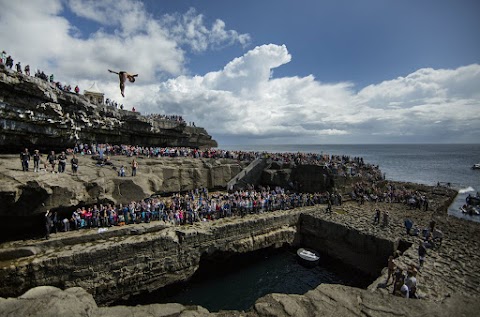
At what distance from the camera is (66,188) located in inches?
568

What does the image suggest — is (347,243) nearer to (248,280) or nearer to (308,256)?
(308,256)

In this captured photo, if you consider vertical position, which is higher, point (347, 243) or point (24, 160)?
point (24, 160)

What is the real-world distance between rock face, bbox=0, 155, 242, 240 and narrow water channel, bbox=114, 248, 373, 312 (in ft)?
22.2

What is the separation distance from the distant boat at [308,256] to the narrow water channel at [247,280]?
1.46ft

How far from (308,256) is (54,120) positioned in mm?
21841

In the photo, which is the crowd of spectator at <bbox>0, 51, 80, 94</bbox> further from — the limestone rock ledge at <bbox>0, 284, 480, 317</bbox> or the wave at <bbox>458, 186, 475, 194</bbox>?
the wave at <bbox>458, 186, 475, 194</bbox>

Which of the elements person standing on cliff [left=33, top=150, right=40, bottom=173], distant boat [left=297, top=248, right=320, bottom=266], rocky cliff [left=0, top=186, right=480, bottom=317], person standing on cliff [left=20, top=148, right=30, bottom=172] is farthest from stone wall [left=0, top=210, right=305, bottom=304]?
person standing on cliff [left=20, top=148, right=30, bottom=172]

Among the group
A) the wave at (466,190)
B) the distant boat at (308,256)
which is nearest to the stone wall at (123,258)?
the distant boat at (308,256)

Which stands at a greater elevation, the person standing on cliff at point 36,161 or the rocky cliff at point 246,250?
the person standing on cliff at point 36,161

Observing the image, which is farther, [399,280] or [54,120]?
[54,120]

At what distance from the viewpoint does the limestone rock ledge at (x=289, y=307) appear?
19.0 ft

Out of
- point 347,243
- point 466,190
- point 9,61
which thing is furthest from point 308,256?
point 466,190

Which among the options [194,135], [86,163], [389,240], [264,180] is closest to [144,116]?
[194,135]

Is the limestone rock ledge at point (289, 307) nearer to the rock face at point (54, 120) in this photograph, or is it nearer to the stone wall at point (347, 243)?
the stone wall at point (347, 243)
